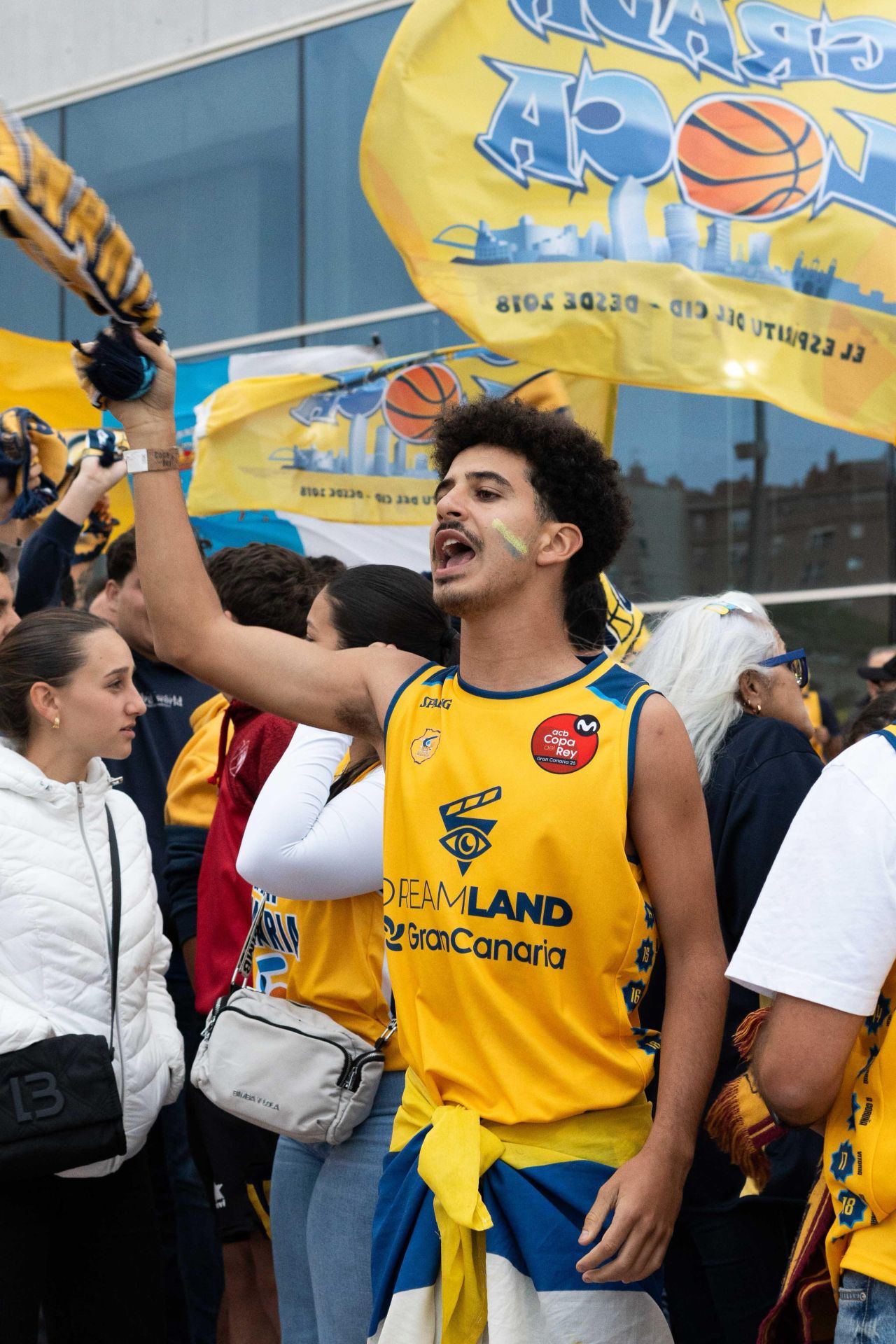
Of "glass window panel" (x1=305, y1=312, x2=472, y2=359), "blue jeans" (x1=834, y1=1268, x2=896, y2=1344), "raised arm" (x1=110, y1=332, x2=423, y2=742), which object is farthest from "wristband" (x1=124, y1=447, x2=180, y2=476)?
"glass window panel" (x1=305, y1=312, x2=472, y2=359)

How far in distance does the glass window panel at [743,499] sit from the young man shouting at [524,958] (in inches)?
320

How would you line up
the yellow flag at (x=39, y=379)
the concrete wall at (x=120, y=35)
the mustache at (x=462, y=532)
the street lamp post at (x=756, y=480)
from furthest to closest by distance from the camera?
the concrete wall at (x=120, y=35) < the street lamp post at (x=756, y=480) < the yellow flag at (x=39, y=379) < the mustache at (x=462, y=532)

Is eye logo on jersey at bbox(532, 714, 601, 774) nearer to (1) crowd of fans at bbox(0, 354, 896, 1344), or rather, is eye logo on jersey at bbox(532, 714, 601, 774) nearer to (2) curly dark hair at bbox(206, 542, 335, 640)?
(1) crowd of fans at bbox(0, 354, 896, 1344)

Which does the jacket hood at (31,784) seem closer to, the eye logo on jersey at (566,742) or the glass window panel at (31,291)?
the eye logo on jersey at (566,742)

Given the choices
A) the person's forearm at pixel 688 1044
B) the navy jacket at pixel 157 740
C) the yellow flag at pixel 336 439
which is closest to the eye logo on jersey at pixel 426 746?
the person's forearm at pixel 688 1044

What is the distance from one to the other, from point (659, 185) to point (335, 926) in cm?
324

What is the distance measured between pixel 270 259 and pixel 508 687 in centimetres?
1050

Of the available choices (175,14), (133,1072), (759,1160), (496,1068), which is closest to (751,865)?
(759,1160)

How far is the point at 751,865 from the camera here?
2.96 metres

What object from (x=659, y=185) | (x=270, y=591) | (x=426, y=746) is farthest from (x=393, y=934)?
(x=659, y=185)

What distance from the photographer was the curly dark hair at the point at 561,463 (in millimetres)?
2623

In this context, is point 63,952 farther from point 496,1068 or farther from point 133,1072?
point 496,1068

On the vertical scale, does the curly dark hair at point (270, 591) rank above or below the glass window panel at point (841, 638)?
above

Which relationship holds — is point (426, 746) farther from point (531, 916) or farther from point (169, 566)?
point (169, 566)
